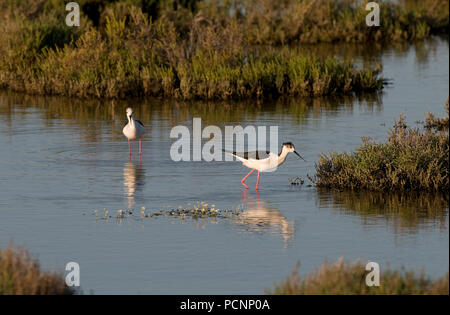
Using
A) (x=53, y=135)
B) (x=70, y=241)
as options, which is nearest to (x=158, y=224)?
(x=70, y=241)

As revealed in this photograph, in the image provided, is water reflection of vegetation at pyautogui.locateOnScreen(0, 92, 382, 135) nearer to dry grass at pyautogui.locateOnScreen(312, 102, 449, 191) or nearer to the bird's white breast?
the bird's white breast

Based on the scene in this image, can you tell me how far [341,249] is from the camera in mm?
11281

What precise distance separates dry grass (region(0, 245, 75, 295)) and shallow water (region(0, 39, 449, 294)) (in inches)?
38.3

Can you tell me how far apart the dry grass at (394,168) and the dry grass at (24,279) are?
6.31m

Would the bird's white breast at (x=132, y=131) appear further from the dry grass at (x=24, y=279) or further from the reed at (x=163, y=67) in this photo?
the dry grass at (x=24, y=279)

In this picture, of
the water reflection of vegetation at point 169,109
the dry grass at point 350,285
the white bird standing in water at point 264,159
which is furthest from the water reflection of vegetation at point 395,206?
the water reflection of vegetation at point 169,109

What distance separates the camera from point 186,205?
13.6 meters

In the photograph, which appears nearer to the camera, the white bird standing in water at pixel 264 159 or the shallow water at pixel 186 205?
the shallow water at pixel 186 205

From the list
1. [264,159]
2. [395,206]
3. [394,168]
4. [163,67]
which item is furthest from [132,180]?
[163,67]

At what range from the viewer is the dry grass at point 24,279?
8.73 meters

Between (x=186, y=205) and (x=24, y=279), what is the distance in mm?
4994

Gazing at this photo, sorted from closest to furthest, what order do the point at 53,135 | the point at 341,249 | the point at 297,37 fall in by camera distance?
1. the point at 341,249
2. the point at 53,135
3. the point at 297,37
